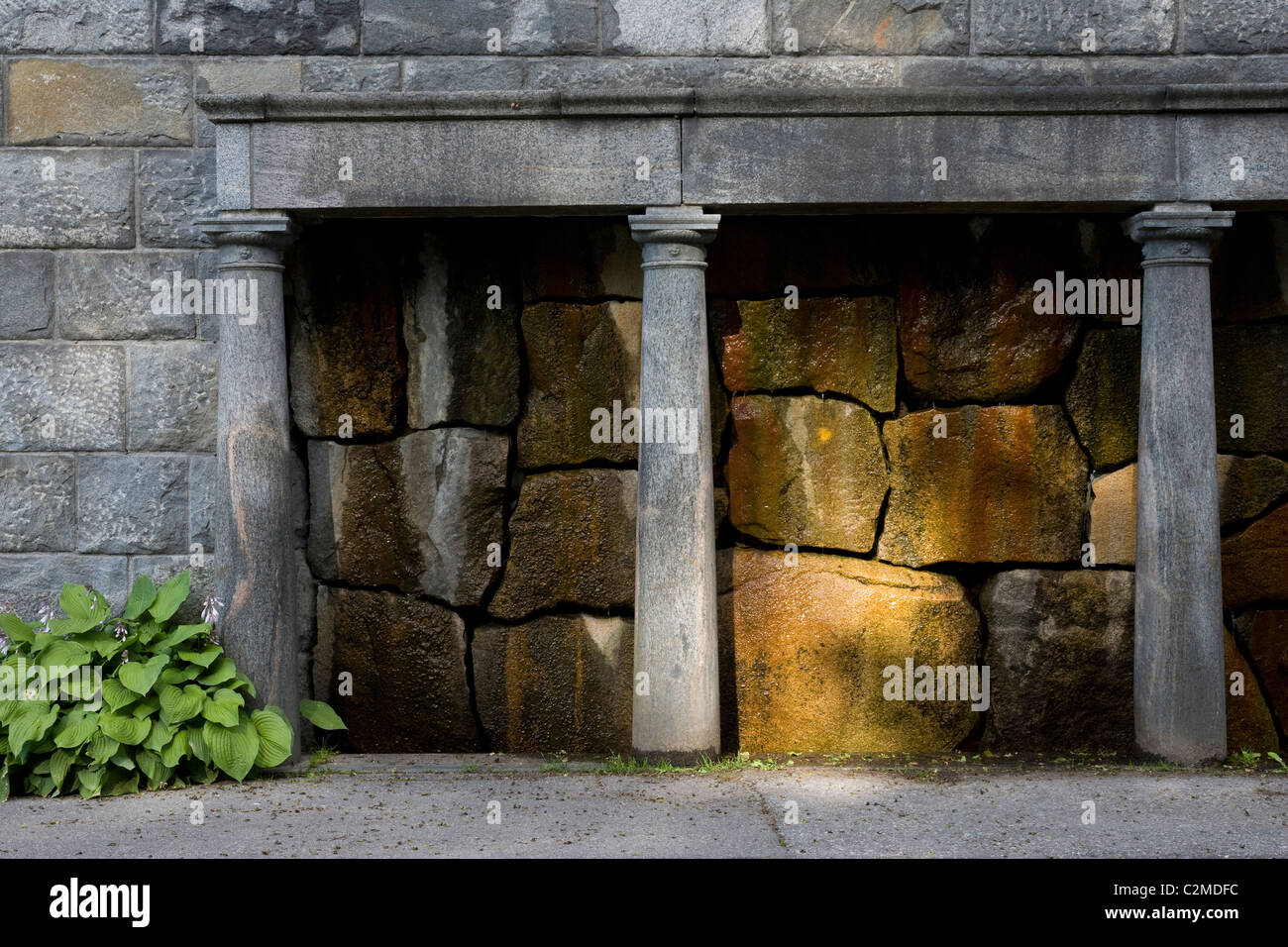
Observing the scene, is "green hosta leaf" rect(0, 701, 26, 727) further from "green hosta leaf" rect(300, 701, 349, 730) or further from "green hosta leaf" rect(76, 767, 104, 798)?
"green hosta leaf" rect(300, 701, 349, 730)

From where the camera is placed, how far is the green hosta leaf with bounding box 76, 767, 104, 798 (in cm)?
534

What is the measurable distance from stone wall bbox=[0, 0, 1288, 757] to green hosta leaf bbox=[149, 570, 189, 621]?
1.24ft

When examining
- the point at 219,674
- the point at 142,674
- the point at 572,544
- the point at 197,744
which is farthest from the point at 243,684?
the point at 572,544

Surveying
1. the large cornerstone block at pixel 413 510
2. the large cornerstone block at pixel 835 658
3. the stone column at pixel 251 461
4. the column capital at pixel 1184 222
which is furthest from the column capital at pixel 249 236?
the column capital at pixel 1184 222

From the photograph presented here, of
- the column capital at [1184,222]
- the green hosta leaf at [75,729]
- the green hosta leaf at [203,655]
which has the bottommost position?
the green hosta leaf at [75,729]

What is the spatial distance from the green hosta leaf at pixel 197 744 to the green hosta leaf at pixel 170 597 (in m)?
0.57

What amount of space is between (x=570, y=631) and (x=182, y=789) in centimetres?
196

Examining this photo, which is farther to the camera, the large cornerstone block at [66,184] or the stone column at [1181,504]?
the large cornerstone block at [66,184]

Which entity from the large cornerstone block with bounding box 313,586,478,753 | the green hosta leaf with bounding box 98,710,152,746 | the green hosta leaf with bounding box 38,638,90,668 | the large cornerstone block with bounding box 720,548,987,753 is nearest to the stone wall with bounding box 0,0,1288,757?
the large cornerstone block with bounding box 313,586,478,753

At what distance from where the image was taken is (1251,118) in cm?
569

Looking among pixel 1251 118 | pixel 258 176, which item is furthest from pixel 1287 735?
pixel 258 176

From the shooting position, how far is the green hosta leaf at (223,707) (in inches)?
215

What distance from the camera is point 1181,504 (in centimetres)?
575

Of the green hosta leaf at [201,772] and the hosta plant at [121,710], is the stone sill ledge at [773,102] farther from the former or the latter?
the green hosta leaf at [201,772]
